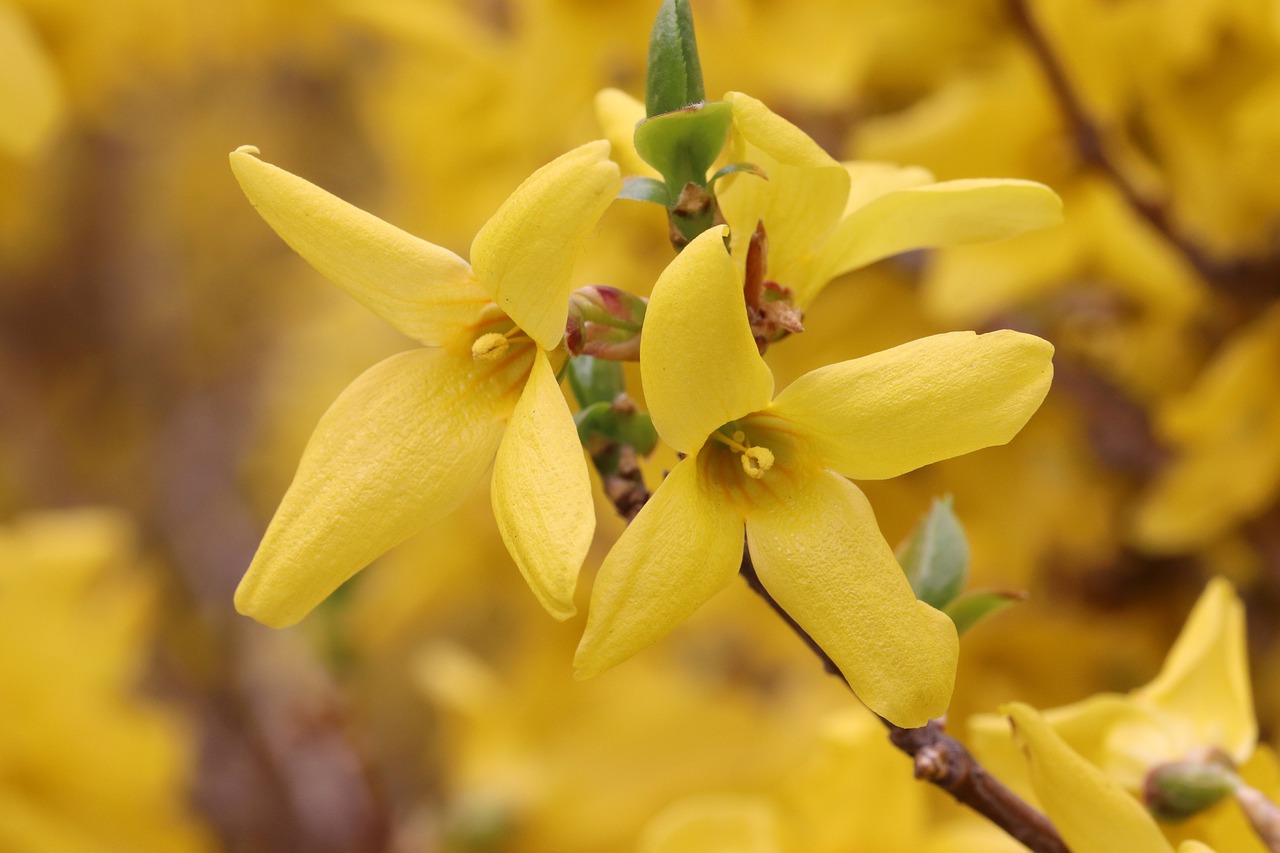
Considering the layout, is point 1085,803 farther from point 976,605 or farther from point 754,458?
point 754,458

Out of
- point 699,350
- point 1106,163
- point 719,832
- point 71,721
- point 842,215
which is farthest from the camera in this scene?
point 71,721

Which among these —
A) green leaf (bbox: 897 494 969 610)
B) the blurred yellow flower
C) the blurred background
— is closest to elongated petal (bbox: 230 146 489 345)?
green leaf (bbox: 897 494 969 610)

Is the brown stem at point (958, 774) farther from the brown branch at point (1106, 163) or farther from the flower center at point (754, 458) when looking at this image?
the brown branch at point (1106, 163)

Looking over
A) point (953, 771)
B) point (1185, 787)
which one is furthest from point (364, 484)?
point (1185, 787)

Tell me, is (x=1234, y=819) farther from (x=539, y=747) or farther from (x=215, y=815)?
(x=215, y=815)

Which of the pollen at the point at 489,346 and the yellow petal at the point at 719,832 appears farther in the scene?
the yellow petal at the point at 719,832

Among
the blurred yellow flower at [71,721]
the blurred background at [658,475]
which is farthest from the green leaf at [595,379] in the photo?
the blurred yellow flower at [71,721]
